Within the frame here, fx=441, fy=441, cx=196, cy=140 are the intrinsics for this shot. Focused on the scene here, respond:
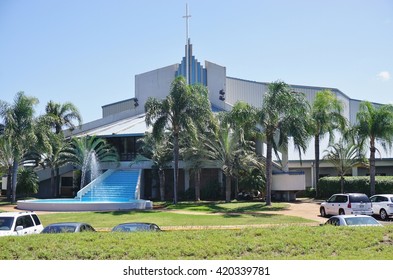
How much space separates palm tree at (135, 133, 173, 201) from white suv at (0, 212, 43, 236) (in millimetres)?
21304

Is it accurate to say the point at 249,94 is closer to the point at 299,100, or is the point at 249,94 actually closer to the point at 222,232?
the point at 299,100

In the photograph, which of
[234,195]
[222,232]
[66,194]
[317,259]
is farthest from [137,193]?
[317,259]

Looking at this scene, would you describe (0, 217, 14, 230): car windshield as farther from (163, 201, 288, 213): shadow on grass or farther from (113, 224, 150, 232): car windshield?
(163, 201, 288, 213): shadow on grass

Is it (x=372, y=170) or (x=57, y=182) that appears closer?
(x=372, y=170)

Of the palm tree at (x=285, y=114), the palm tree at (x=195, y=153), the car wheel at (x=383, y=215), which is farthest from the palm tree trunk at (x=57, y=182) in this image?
the car wheel at (x=383, y=215)

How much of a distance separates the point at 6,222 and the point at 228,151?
2146cm

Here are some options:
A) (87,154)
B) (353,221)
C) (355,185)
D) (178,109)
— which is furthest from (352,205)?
(87,154)

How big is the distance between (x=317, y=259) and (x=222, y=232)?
115 inches

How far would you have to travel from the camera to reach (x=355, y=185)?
37.2 m

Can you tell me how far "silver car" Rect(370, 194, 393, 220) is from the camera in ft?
80.3

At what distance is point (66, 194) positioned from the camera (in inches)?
1874

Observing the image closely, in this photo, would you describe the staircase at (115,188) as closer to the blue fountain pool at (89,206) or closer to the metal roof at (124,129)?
the metal roof at (124,129)

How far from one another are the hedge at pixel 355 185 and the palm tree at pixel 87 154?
19286 millimetres

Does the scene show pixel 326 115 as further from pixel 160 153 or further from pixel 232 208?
pixel 160 153
